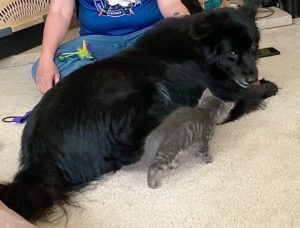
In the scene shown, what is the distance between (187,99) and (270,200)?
478mm

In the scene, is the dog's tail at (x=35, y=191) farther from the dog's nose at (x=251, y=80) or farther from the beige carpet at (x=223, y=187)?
the dog's nose at (x=251, y=80)

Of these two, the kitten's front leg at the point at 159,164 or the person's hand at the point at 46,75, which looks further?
the person's hand at the point at 46,75

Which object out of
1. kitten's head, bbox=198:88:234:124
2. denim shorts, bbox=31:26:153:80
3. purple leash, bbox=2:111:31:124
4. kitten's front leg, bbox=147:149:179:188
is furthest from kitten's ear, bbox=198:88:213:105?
purple leash, bbox=2:111:31:124

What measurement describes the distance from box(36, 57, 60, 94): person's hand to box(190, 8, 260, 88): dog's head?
59cm

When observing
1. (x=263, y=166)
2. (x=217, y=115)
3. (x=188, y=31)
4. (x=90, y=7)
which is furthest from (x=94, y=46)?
(x=263, y=166)

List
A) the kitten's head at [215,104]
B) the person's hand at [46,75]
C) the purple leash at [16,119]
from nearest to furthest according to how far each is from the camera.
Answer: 1. the kitten's head at [215,104]
2. the person's hand at [46,75]
3. the purple leash at [16,119]

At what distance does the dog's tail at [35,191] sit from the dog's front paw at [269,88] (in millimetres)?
902

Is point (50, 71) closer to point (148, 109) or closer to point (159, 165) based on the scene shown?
point (148, 109)

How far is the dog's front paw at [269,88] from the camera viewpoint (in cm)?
186

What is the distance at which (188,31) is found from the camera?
1.60 meters

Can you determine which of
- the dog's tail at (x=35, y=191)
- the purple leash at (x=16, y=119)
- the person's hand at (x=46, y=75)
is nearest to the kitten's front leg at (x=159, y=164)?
the dog's tail at (x=35, y=191)

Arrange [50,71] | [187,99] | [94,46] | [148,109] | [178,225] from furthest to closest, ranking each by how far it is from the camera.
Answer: [94,46]
[50,71]
[187,99]
[148,109]
[178,225]

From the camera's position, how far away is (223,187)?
1332 mm

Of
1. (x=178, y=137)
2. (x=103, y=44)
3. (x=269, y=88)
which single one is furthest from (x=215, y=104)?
(x=103, y=44)
